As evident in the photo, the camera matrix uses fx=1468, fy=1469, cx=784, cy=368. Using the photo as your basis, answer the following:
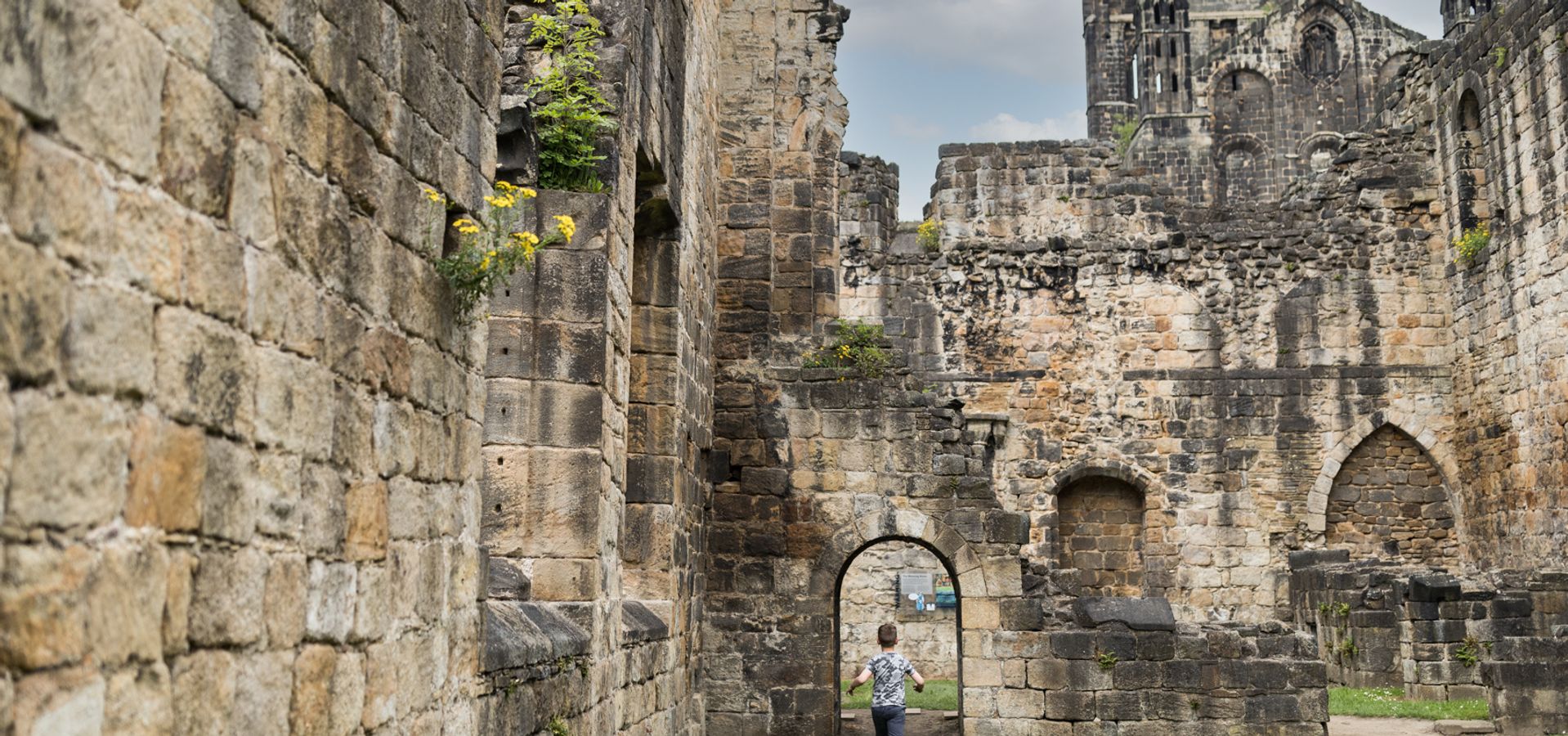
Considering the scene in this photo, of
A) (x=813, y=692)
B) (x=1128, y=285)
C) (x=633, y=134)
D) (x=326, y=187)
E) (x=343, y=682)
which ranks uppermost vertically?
(x=1128, y=285)

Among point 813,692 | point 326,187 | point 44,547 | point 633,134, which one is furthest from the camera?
point 813,692

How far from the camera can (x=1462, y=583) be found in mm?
15500

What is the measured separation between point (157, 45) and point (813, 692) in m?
10.0

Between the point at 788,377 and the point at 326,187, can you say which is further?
the point at 788,377

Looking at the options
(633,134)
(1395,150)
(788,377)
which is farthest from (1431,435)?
(633,134)

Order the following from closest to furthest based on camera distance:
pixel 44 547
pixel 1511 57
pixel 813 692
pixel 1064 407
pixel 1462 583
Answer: pixel 44 547 < pixel 813 692 < pixel 1462 583 < pixel 1511 57 < pixel 1064 407

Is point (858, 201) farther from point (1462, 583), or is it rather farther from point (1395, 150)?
point (1462, 583)

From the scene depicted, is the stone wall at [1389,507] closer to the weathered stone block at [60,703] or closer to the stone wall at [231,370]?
the stone wall at [231,370]

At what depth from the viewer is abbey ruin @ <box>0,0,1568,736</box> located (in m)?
2.73

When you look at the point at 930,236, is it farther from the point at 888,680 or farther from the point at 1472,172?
the point at 888,680

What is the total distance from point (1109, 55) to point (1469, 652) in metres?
38.9

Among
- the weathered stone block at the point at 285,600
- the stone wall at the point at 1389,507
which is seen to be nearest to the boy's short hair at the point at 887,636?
the weathered stone block at the point at 285,600

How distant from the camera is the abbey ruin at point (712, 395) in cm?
273

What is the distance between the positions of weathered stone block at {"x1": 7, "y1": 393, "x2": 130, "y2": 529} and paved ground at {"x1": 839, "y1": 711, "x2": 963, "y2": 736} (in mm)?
10960
